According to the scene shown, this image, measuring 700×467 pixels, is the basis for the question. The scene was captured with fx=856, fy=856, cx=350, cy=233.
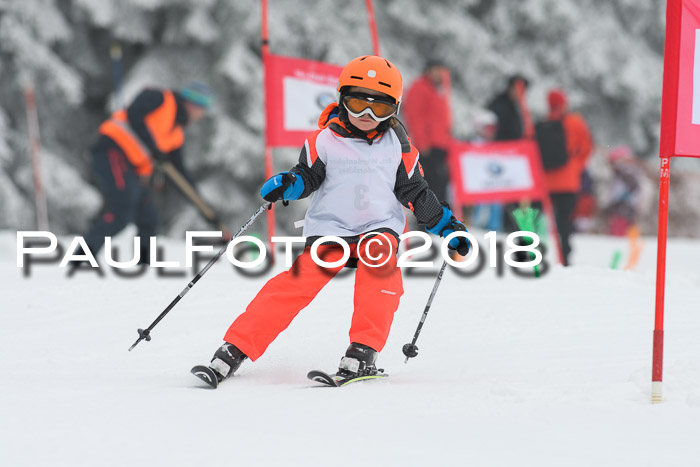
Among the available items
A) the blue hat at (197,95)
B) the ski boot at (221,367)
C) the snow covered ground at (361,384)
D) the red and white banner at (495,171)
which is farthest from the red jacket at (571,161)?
the ski boot at (221,367)

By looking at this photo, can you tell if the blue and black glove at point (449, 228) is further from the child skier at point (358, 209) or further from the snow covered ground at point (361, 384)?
the snow covered ground at point (361, 384)

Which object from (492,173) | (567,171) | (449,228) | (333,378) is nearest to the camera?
(333,378)

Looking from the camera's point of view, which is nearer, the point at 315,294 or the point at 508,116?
the point at 315,294

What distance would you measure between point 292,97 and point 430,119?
2238 mm

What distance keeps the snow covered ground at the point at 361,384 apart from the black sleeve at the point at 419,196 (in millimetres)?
583

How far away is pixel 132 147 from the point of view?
573 cm

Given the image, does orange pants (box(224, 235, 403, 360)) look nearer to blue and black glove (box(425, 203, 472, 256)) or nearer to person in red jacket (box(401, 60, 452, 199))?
blue and black glove (box(425, 203, 472, 256))

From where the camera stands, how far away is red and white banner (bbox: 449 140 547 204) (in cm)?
782

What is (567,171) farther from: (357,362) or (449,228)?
(357,362)

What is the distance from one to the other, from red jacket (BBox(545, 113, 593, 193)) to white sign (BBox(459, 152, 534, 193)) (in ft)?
2.27

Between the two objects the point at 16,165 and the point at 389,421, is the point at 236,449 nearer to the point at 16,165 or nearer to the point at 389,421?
the point at 389,421

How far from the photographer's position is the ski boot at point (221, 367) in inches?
114

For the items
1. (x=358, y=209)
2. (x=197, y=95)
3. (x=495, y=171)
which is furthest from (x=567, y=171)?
(x=358, y=209)

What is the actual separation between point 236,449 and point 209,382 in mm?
752
